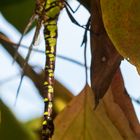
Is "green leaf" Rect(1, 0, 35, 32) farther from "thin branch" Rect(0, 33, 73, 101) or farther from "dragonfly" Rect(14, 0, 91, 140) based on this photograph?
"dragonfly" Rect(14, 0, 91, 140)

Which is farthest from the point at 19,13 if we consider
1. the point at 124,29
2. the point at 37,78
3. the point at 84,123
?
the point at 124,29

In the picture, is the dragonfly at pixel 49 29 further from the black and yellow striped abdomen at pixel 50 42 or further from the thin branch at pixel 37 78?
the thin branch at pixel 37 78

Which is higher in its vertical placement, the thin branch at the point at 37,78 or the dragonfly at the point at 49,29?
the dragonfly at the point at 49,29

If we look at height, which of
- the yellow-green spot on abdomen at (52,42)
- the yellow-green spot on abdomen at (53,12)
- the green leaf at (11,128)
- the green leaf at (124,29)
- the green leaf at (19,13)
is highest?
the green leaf at (124,29)

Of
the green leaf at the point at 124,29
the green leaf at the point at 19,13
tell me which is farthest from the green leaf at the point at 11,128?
the green leaf at the point at 124,29

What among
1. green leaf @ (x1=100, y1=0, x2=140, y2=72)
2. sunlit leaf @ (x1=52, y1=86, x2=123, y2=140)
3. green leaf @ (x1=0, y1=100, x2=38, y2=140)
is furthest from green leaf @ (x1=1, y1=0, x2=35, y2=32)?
green leaf @ (x1=100, y1=0, x2=140, y2=72)

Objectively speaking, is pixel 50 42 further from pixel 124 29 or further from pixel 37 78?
pixel 37 78
